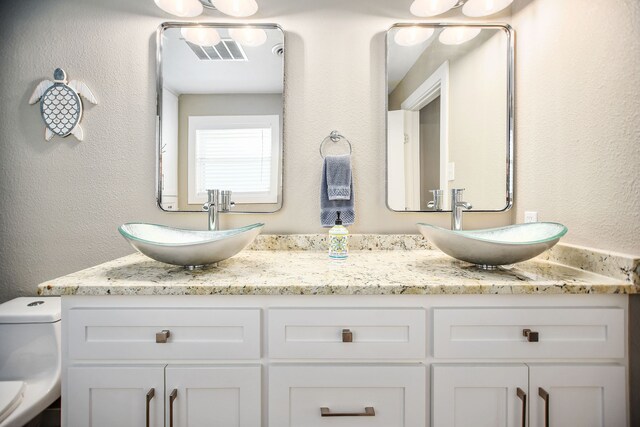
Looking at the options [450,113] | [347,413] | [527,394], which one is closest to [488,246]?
[527,394]

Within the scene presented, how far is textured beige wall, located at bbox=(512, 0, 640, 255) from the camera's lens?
90 centimetres

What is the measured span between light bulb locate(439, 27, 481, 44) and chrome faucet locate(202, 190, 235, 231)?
50.6 inches

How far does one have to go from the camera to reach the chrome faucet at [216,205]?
1.40 metres

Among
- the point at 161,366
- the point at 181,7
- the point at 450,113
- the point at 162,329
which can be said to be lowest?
the point at 161,366

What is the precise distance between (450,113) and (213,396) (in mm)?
1476

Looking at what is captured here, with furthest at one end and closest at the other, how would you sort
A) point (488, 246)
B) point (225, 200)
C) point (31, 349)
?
point (225, 200)
point (31, 349)
point (488, 246)

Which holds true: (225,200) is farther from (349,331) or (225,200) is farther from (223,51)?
(349,331)

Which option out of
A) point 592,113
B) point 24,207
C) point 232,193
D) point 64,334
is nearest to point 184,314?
point 64,334

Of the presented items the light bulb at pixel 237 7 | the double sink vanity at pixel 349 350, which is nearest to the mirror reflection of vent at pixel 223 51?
the light bulb at pixel 237 7

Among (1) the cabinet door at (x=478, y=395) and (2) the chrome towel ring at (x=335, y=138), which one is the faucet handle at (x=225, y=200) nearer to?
(2) the chrome towel ring at (x=335, y=138)

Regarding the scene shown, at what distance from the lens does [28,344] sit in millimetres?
1210

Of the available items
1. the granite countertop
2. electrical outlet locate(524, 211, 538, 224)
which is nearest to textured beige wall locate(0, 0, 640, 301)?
electrical outlet locate(524, 211, 538, 224)

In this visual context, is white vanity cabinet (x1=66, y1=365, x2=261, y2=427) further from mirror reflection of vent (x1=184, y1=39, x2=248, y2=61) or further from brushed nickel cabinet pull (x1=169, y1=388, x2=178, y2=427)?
mirror reflection of vent (x1=184, y1=39, x2=248, y2=61)

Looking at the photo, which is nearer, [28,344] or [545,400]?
[545,400]
